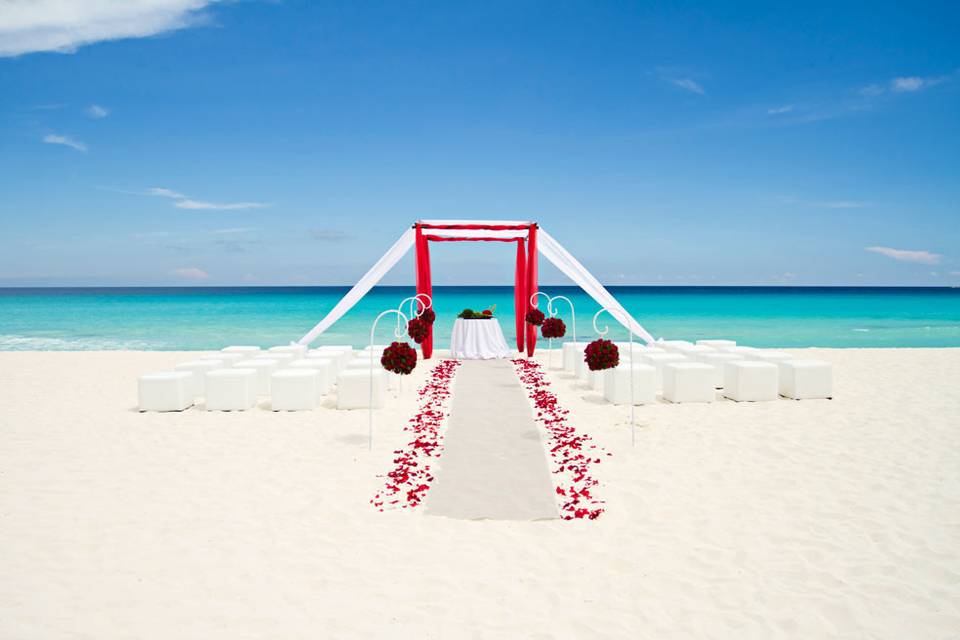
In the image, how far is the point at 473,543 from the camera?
12.7ft

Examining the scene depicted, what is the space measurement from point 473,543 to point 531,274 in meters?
9.49

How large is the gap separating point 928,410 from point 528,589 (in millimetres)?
7356

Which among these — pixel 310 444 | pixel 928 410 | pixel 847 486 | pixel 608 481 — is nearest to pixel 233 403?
pixel 310 444

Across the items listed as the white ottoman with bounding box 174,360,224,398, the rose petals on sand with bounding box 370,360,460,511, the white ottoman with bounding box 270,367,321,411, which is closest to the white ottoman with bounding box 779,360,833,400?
the rose petals on sand with bounding box 370,360,460,511

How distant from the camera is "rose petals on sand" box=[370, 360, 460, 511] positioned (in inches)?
183

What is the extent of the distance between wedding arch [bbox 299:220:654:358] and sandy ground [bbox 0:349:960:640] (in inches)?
205

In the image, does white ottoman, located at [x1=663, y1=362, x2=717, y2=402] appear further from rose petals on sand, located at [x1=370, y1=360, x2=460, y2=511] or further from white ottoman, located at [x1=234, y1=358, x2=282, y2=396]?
white ottoman, located at [x1=234, y1=358, x2=282, y2=396]

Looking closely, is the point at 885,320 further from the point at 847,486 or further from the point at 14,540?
the point at 14,540

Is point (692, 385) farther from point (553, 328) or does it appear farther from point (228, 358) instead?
point (228, 358)

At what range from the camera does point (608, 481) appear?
16.7 feet

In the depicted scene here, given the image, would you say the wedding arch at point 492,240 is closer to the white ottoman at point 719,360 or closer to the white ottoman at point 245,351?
the white ottoman at point 245,351

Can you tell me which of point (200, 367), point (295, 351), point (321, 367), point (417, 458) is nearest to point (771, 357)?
point (417, 458)

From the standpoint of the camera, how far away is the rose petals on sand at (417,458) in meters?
4.66

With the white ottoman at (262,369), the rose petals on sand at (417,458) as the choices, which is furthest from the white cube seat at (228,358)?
the rose petals on sand at (417,458)
